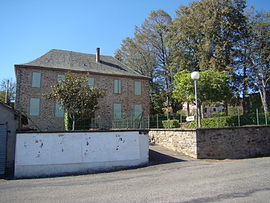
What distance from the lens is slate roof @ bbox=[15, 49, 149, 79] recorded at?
1953cm

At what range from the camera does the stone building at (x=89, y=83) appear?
17.9 meters

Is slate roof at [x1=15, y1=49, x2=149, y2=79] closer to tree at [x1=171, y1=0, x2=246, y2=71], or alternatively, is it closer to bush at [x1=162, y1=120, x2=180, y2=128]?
tree at [x1=171, y1=0, x2=246, y2=71]

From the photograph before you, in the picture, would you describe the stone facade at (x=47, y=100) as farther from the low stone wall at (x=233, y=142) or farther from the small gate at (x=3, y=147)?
the low stone wall at (x=233, y=142)

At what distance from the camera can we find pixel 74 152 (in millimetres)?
8680

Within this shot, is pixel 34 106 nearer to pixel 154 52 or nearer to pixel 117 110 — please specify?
pixel 117 110

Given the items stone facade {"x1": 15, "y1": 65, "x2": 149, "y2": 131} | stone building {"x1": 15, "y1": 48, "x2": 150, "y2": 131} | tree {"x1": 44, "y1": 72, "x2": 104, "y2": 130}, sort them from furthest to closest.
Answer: stone building {"x1": 15, "y1": 48, "x2": 150, "y2": 131}, stone facade {"x1": 15, "y1": 65, "x2": 149, "y2": 131}, tree {"x1": 44, "y1": 72, "x2": 104, "y2": 130}

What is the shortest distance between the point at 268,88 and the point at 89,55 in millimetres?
21658

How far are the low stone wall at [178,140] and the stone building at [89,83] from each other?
4.65 meters

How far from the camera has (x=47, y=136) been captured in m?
8.52

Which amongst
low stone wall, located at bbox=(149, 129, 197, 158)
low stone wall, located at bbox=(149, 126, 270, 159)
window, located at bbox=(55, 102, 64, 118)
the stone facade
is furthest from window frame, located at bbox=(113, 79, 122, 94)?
low stone wall, located at bbox=(149, 126, 270, 159)

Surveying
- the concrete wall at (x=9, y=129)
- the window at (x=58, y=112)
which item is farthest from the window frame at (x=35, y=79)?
the concrete wall at (x=9, y=129)

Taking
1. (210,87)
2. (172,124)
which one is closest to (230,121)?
(172,124)

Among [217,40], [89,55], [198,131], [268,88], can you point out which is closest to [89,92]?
[198,131]

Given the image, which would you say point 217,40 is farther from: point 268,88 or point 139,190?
point 139,190
